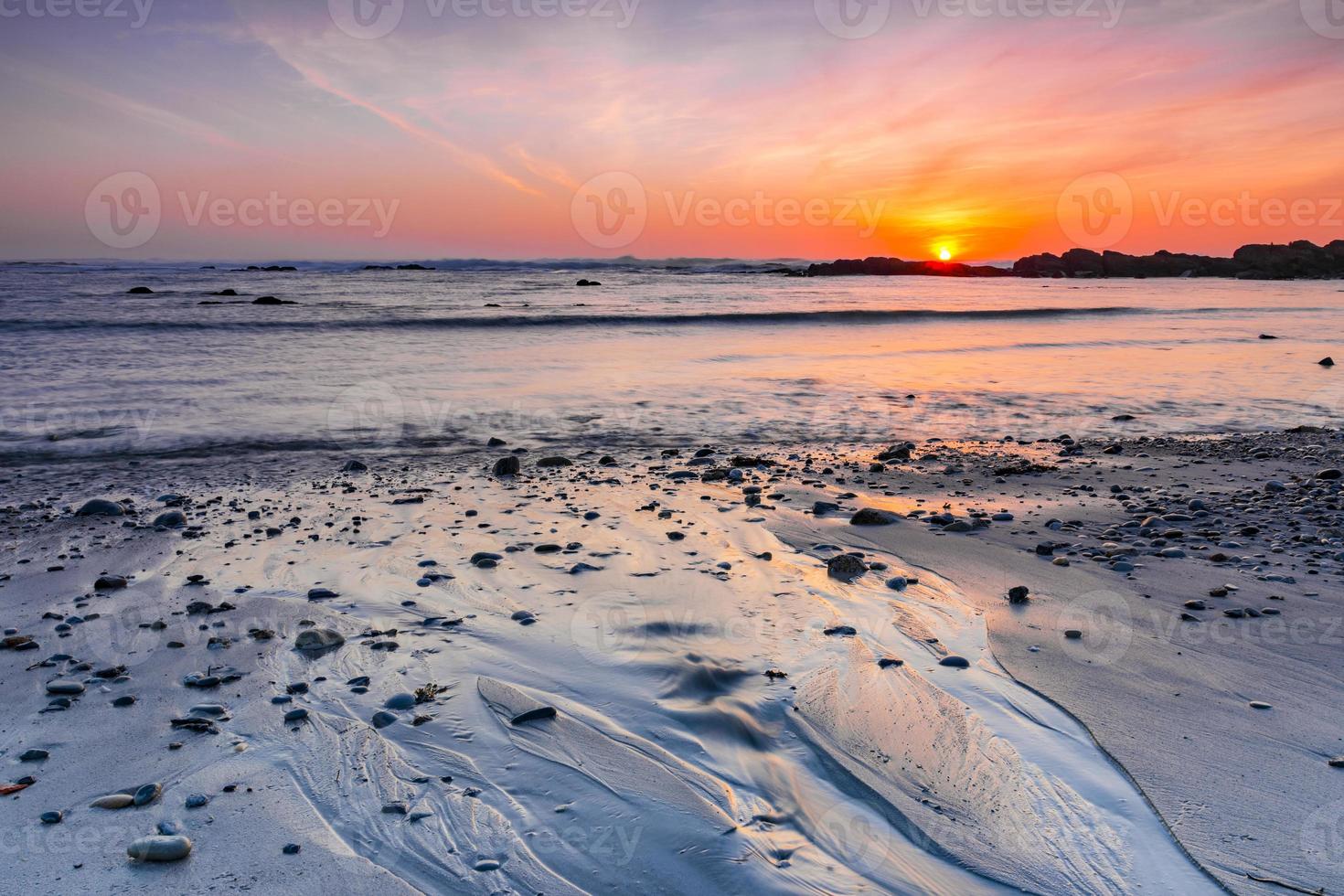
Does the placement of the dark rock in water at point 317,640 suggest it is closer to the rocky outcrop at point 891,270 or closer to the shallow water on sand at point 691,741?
the shallow water on sand at point 691,741

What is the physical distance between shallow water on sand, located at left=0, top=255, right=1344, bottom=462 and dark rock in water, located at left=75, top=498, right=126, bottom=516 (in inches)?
95.0

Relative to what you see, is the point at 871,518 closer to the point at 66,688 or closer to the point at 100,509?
the point at 66,688

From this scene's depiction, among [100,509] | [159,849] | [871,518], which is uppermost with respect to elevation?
[871,518]

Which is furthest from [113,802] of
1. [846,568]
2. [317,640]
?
[846,568]

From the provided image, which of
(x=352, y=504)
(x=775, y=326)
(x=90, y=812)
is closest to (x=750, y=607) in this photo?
(x=90, y=812)

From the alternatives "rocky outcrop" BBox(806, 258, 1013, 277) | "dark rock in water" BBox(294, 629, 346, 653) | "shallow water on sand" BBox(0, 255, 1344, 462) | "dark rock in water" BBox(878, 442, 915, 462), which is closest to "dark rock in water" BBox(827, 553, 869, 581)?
"dark rock in water" BBox(294, 629, 346, 653)

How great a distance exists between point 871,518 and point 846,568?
1.11 m

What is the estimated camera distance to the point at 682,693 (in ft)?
11.3

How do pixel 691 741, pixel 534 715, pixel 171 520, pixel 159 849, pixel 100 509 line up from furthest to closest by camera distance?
pixel 100 509
pixel 171 520
pixel 534 715
pixel 691 741
pixel 159 849

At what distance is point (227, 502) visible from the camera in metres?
6.48

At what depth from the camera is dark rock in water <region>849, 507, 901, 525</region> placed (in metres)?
5.89

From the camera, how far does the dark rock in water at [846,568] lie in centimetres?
485

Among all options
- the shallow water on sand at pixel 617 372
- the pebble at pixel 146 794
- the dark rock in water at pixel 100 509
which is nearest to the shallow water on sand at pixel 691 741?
the pebble at pixel 146 794

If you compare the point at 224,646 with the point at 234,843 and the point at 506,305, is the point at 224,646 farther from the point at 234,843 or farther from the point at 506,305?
the point at 506,305
